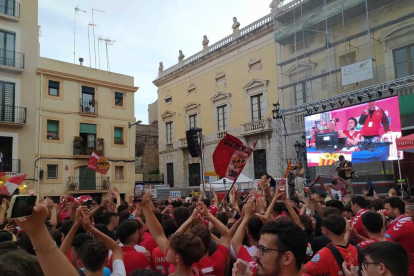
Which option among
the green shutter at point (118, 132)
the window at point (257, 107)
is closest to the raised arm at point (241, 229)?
the window at point (257, 107)

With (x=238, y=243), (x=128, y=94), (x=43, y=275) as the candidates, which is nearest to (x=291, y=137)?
(x=128, y=94)

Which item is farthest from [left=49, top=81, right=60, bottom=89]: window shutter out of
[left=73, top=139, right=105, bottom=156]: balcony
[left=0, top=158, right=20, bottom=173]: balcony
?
[left=0, top=158, right=20, bottom=173]: balcony

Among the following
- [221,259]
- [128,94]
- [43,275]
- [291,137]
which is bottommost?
[221,259]

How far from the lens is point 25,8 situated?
2159 centimetres

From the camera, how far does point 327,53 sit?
19234 mm

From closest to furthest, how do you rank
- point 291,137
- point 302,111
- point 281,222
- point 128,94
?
point 281,222 → point 302,111 → point 291,137 → point 128,94

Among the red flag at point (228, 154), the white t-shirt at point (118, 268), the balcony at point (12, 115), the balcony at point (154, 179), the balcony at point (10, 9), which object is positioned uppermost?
the balcony at point (10, 9)

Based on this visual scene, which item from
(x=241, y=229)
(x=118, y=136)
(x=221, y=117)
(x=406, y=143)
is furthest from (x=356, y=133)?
(x=118, y=136)

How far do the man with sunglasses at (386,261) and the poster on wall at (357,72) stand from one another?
15.0 m

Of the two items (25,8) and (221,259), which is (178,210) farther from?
(25,8)

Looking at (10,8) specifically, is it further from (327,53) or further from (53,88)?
(327,53)

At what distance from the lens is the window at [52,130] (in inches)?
888

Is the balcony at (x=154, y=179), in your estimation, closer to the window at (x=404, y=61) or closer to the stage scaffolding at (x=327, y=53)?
the stage scaffolding at (x=327, y=53)

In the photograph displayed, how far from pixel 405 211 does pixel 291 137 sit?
16270mm
